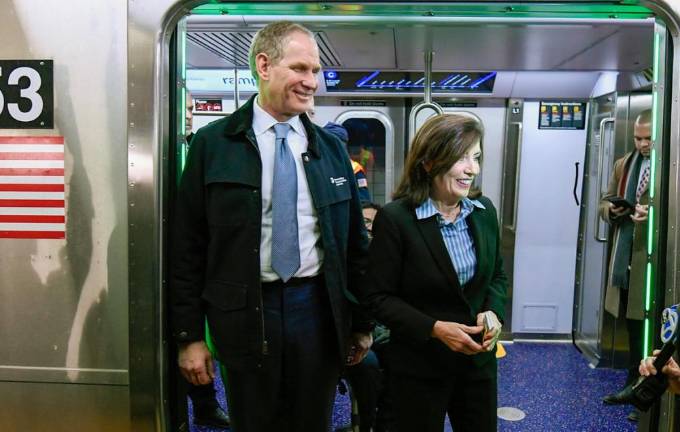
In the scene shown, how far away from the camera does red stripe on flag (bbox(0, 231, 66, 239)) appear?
2.22m

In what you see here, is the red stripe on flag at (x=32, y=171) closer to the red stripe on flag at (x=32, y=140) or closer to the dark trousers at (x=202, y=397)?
the red stripe on flag at (x=32, y=140)

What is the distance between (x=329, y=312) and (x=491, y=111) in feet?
12.6

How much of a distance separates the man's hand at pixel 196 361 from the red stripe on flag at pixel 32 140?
0.96 m

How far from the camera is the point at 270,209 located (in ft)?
6.39

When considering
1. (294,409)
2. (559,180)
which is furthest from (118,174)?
(559,180)

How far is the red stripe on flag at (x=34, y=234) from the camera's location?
2223 millimetres

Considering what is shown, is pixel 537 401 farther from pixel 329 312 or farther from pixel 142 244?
pixel 142 244

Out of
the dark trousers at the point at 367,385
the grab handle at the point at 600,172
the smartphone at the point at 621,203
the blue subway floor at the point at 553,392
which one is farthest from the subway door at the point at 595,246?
the dark trousers at the point at 367,385

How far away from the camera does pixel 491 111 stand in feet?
17.4

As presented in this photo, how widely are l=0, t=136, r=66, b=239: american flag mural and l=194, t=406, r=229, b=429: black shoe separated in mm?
1957

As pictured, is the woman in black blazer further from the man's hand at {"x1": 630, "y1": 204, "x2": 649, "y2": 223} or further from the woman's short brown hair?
the man's hand at {"x1": 630, "y1": 204, "x2": 649, "y2": 223}

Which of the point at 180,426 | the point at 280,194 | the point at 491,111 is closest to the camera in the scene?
the point at 280,194

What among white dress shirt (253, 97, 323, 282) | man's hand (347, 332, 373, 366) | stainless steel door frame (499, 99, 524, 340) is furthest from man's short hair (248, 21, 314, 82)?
stainless steel door frame (499, 99, 524, 340)

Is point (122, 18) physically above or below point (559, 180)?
above
